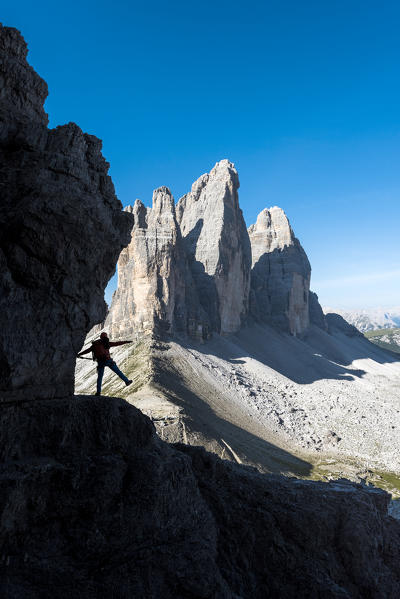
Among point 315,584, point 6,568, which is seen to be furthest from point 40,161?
point 315,584

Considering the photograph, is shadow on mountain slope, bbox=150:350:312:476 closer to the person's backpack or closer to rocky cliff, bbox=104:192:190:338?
rocky cliff, bbox=104:192:190:338

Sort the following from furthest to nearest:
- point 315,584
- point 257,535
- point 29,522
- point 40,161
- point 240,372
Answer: point 240,372 → point 40,161 → point 257,535 → point 315,584 → point 29,522

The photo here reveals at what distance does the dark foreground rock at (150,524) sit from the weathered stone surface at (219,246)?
5832 centimetres

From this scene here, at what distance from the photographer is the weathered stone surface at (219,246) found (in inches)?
2749

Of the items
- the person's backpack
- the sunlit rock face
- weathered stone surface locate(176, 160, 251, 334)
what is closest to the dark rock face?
the person's backpack

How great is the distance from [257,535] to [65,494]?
13.0 feet

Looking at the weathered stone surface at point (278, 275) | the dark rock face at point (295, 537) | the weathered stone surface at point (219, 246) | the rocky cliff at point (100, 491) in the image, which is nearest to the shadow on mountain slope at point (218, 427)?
the dark rock face at point (295, 537)

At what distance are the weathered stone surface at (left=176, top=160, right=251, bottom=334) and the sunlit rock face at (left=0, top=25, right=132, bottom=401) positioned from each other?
58.3 metres

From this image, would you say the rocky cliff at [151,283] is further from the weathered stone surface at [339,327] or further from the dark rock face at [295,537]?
the weathered stone surface at [339,327]

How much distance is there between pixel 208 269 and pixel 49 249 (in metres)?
64.3

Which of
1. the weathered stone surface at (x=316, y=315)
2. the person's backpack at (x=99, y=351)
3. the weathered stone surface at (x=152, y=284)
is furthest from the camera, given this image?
the weathered stone surface at (x=316, y=315)

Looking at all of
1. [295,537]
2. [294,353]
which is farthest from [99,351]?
[294,353]

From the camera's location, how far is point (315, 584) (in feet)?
22.4

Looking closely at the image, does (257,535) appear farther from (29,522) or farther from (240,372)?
(240,372)
